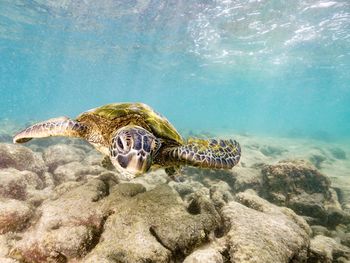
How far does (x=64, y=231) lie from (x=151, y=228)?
3.48 feet

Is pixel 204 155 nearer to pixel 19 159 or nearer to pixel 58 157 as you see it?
pixel 19 159

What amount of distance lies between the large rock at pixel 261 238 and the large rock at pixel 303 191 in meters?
2.98

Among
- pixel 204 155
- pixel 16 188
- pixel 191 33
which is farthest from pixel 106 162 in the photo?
pixel 191 33

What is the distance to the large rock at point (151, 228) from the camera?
275cm

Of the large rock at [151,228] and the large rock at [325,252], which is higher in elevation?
the large rock at [151,228]

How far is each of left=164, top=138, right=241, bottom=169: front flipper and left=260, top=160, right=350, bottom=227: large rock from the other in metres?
3.13

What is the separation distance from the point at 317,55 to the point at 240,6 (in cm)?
1773

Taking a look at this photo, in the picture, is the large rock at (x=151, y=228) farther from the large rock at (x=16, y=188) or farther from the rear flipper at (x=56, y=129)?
the large rock at (x=16, y=188)

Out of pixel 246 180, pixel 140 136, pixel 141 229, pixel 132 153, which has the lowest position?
pixel 141 229

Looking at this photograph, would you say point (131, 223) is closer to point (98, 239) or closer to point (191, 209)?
point (98, 239)

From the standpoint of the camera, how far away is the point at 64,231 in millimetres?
3006

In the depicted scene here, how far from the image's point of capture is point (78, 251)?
9.48 ft

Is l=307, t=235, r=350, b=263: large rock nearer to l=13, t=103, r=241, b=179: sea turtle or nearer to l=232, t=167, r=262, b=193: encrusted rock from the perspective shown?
l=13, t=103, r=241, b=179: sea turtle

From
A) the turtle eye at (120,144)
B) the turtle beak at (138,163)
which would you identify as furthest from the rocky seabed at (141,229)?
the turtle eye at (120,144)
